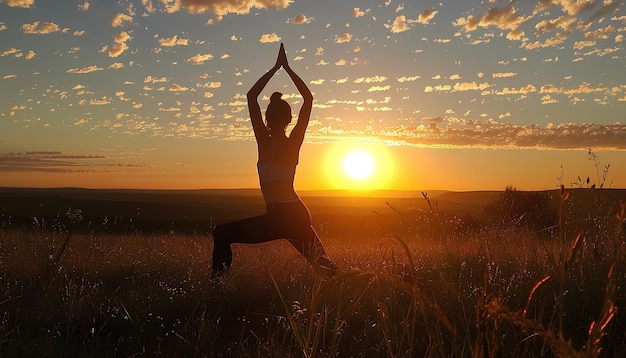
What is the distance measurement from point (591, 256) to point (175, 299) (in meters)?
4.01

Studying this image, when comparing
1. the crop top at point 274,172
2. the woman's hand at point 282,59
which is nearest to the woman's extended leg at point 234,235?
the crop top at point 274,172

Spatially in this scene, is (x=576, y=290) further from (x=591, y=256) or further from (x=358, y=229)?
(x=358, y=229)

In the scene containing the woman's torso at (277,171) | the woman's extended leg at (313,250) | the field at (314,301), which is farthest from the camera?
the woman's torso at (277,171)

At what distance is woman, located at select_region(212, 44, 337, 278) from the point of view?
540 centimetres

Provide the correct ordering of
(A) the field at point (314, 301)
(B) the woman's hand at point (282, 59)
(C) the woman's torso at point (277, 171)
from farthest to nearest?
1. (B) the woman's hand at point (282, 59)
2. (C) the woman's torso at point (277, 171)
3. (A) the field at point (314, 301)

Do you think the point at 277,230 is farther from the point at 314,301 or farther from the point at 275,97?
the point at 314,301

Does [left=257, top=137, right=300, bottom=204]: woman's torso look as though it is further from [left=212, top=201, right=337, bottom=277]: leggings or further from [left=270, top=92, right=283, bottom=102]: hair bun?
[left=270, top=92, right=283, bottom=102]: hair bun

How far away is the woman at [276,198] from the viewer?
5.40 metres

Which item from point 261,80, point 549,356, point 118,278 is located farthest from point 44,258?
point 549,356

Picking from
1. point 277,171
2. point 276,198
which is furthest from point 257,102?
point 276,198

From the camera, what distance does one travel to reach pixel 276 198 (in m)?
5.39

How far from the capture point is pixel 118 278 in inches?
257

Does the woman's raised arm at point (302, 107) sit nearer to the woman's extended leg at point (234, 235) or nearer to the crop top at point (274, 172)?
the crop top at point (274, 172)

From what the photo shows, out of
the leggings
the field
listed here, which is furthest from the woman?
the field
